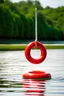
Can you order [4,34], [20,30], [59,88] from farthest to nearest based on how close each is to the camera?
[20,30], [4,34], [59,88]

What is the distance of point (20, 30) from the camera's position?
71188mm

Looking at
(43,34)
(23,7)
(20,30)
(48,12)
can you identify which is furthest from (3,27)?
(48,12)

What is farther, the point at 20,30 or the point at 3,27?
the point at 20,30

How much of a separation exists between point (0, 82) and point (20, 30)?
60292 millimetres

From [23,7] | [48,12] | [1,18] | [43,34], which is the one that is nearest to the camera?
[1,18]

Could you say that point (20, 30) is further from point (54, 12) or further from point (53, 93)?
point (54, 12)

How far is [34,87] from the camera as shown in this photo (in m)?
9.83

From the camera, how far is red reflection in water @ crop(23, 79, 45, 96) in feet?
28.9

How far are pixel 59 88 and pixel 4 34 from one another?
166 feet

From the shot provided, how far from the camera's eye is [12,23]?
67.7 metres

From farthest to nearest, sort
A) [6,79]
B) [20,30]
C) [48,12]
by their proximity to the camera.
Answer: [48,12], [20,30], [6,79]

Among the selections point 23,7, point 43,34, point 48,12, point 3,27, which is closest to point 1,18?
point 3,27

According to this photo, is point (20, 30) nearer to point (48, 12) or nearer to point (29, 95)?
point (29, 95)

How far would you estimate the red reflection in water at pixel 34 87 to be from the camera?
8.81 metres
